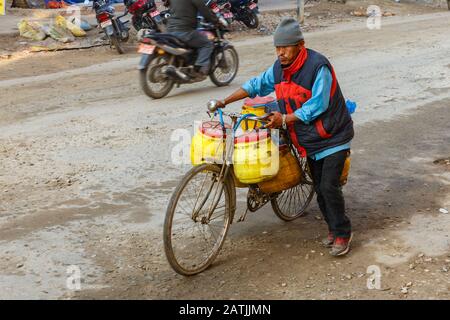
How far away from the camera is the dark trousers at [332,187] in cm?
457

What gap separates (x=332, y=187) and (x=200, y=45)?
5.71 metres

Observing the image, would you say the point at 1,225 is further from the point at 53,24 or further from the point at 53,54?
the point at 53,24

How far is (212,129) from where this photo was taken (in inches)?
177

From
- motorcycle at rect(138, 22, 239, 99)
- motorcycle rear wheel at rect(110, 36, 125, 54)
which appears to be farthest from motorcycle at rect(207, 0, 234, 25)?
motorcycle at rect(138, 22, 239, 99)

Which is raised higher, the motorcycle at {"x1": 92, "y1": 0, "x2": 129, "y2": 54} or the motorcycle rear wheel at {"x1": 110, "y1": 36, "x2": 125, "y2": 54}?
the motorcycle at {"x1": 92, "y1": 0, "x2": 129, "y2": 54}

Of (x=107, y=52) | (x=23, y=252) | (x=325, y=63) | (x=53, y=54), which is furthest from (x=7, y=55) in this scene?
(x=325, y=63)

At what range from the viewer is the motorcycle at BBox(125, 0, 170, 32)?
14.1m

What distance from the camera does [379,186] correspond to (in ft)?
20.4

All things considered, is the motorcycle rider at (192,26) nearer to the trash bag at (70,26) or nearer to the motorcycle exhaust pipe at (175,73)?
the motorcycle exhaust pipe at (175,73)

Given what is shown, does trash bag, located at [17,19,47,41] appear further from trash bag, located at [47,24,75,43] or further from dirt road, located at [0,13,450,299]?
dirt road, located at [0,13,450,299]

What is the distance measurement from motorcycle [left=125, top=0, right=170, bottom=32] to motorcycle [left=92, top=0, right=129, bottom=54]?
2.07ft

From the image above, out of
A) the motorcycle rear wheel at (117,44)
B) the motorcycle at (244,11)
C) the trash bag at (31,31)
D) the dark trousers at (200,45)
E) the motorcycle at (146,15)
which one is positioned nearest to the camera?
the dark trousers at (200,45)

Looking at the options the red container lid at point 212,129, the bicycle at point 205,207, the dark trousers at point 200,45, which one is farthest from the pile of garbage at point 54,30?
the red container lid at point 212,129

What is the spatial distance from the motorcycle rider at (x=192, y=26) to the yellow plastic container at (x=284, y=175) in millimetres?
5218
